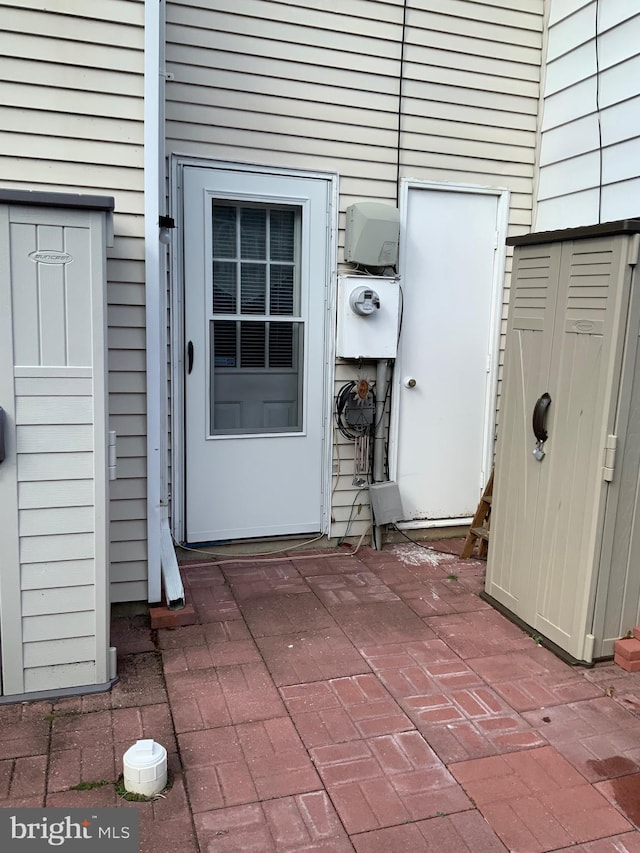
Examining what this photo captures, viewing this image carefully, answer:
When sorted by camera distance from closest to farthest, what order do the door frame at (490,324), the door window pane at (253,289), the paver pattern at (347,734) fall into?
the paver pattern at (347,734) → the door window pane at (253,289) → the door frame at (490,324)

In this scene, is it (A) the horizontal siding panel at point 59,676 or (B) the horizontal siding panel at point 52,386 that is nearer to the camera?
(B) the horizontal siding panel at point 52,386

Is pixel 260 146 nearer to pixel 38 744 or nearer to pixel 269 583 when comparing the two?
pixel 269 583

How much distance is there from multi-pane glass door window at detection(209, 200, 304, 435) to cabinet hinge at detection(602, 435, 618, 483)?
193 cm

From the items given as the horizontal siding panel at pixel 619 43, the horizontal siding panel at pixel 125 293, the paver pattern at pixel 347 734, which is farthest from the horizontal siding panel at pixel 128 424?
the horizontal siding panel at pixel 619 43

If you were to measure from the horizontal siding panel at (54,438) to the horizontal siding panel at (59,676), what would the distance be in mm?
861

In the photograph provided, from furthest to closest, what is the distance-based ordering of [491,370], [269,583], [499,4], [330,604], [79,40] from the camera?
[491,370]
[499,4]
[269,583]
[330,604]
[79,40]

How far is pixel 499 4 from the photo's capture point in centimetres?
423

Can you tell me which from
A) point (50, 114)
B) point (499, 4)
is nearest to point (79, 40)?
point (50, 114)

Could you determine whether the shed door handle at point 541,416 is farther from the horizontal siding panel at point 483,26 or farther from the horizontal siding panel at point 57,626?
the horizontal siding panel at point 483,26

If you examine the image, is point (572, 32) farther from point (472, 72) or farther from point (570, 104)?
point (472, 72)

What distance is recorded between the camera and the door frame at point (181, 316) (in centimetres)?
377

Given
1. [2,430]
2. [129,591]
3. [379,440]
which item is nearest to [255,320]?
[379,440]

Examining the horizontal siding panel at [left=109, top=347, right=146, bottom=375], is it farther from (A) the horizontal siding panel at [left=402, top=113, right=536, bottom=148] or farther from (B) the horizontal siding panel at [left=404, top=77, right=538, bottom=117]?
(B) the horizontal siding panel at [left=404, top=77, right=538, bottom=117]

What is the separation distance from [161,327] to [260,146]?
4.26 feet
